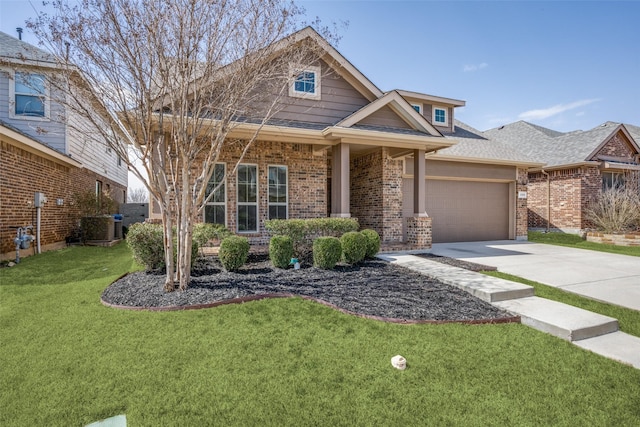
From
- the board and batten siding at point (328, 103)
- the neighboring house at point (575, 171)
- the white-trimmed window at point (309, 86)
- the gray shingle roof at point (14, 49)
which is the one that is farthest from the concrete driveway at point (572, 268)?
the gray shingle roof at point (14, 49)

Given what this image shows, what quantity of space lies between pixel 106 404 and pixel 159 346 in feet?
2.90

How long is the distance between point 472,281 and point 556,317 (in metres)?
1.56

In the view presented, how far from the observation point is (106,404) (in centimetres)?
238

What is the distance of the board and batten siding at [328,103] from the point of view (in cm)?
904

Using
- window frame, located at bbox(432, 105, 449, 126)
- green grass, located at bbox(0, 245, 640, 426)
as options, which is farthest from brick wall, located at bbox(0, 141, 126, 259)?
window frame, located at bbox(432, 105, 449, 126)

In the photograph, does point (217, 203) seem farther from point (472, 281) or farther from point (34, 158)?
point (472, 281)

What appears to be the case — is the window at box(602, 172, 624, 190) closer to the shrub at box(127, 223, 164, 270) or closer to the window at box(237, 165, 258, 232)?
the window at box(237, 165, 258, 232)

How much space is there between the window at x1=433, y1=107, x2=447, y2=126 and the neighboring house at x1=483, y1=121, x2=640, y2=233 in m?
4.72

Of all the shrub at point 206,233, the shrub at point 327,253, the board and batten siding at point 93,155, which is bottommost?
the shrub at point 327,253

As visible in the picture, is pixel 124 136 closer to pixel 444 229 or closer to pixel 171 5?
pixel 171 5

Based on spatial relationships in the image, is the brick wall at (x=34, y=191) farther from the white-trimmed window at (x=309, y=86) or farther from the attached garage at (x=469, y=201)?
the attached garage at (x=469, y=201)

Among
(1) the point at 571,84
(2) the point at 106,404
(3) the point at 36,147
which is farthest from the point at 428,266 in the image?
(3) the point at 36,147

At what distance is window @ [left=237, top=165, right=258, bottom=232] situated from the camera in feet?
29.3

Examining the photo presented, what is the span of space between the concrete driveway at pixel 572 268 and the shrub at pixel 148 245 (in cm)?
698
